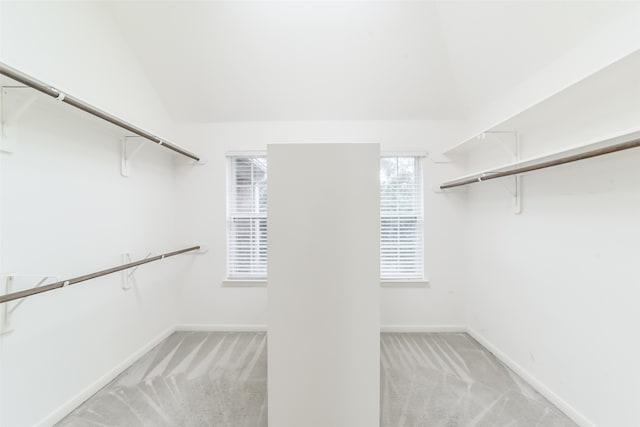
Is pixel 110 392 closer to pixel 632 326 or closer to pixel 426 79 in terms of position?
pixel 632 326

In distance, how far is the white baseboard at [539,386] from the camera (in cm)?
140

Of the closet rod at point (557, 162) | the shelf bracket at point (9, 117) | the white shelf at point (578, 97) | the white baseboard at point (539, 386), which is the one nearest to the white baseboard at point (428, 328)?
the white baseboard at point (539, 386)

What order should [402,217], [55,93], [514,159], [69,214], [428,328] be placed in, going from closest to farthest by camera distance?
[55,93], [69,214], [514,159], [428,328], [402,217]

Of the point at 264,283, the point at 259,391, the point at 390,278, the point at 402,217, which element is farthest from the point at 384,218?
the point at 259,391

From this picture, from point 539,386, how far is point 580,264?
91cm

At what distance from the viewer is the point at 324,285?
3.85 feet

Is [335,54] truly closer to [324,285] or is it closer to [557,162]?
[557,162]

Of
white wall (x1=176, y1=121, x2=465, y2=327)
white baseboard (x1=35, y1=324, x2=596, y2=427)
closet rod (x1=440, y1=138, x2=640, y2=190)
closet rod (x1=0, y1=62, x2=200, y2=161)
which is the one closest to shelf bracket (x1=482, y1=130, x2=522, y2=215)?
closet rod (x1=440, y1=138, x2=640, y2=190)

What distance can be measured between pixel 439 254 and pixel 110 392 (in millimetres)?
2946

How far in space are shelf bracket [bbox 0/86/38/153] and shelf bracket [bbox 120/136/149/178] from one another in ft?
2.15

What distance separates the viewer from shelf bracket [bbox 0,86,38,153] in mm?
1188

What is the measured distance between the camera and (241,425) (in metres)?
1.41

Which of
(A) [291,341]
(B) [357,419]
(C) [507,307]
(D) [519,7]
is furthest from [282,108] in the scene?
(C) [507,307]

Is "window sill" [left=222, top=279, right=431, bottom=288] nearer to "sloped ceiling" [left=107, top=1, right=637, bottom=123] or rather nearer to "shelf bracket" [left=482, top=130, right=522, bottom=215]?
"shelf bracket" [left=482, top=130, right=522, bottom=215]
